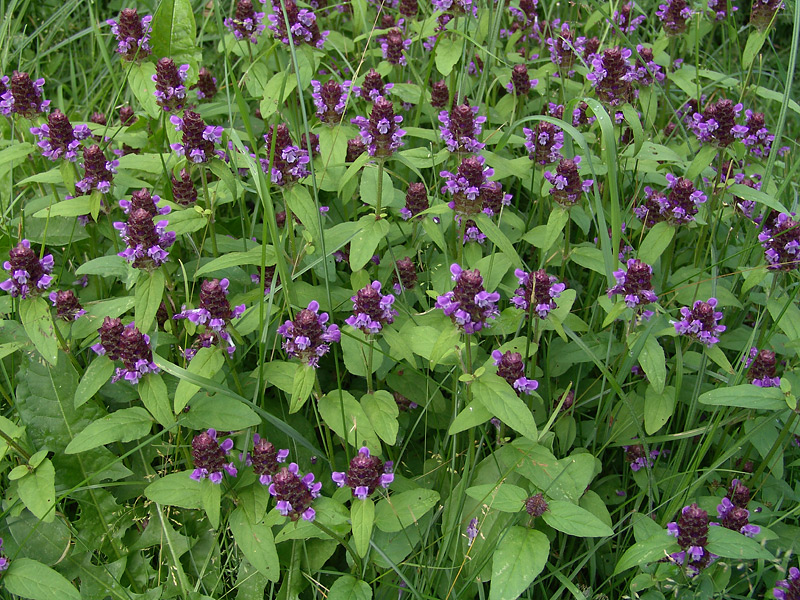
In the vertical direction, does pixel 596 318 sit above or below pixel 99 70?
below

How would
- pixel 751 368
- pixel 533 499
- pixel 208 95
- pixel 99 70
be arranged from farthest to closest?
pixel 99 70 → pixel 208 95 → pixel 751 368 → pixel 533 499

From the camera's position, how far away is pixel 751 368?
3.39m

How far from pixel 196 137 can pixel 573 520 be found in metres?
2.31

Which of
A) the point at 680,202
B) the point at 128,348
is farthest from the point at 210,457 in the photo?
the point at 680,202

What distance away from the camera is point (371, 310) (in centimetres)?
290

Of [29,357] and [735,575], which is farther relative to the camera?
[29,357]

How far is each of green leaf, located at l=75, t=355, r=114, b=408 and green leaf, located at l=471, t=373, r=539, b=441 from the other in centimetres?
155

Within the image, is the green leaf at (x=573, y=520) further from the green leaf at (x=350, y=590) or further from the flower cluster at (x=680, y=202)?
the flower cluster at (x=680, y=202)

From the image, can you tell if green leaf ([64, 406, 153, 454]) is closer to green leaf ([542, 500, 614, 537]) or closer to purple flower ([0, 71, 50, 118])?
green leaf ([542, 500, 614, 537])

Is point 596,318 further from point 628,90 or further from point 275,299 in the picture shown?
point 275,299

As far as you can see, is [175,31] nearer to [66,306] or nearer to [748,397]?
[66,306]

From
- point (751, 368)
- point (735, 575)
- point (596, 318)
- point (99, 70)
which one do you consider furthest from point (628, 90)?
point (99, 70)

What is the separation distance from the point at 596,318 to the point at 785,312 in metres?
0.90

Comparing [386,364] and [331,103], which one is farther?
[331,103]
